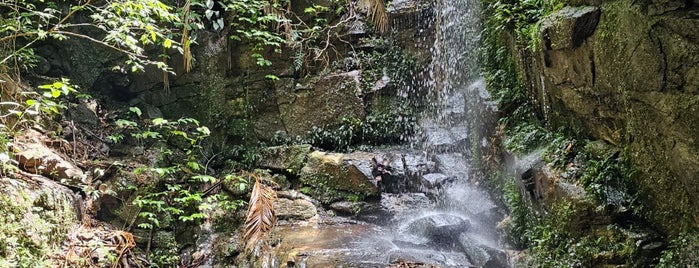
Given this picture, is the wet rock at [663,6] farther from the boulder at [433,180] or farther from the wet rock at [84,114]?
the wet rock at [84,114]

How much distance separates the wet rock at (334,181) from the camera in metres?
6.41

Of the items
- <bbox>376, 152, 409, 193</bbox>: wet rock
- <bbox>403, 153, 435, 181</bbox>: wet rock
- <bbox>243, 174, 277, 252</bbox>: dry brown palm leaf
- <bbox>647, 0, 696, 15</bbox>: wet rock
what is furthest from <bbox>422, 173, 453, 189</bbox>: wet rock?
<bbox>647, 0, 696, 15</bbox>: wet rock

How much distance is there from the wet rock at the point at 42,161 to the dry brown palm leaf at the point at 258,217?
7.52 ft

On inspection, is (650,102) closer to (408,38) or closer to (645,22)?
(645,22)

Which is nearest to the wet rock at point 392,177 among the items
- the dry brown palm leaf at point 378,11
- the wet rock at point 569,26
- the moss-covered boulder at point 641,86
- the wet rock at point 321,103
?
the wet rock at point 321,103

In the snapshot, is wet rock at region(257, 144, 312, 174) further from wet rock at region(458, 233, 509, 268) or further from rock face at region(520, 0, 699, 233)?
rock face at region(520, 0, 699, 233)

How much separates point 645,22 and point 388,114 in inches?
194

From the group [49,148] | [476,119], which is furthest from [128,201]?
[476,119]

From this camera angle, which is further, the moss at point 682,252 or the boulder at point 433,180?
the boulder at point 433,180

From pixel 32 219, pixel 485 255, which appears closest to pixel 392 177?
pixel 485 255

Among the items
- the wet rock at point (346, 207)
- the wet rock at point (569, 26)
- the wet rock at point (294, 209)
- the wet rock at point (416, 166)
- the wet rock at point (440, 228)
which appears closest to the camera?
the wet rock at point (569, 26)

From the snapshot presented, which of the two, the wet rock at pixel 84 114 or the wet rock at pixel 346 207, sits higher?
the wet rock at pixel 84 114

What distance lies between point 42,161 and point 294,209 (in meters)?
3.29

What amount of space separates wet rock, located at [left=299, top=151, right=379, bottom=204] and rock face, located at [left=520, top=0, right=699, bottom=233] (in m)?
3.06
